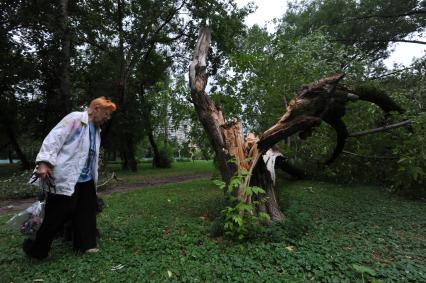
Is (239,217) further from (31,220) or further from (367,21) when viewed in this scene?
(367,21)

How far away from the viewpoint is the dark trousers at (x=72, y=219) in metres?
3.32

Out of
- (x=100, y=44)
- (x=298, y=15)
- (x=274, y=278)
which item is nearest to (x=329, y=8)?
(x=298, y=15)

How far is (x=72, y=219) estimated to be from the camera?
3717 millimetres

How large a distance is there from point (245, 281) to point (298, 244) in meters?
1.04

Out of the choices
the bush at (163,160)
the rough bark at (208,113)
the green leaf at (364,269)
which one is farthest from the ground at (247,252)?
the bush at (163,160)

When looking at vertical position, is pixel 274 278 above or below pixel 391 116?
below

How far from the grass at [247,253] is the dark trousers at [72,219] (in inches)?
6.3

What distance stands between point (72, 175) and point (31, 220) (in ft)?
2.73

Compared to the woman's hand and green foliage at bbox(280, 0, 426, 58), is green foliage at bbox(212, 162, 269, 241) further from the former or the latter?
green foliage at bbox(280, 0, 426, 58)

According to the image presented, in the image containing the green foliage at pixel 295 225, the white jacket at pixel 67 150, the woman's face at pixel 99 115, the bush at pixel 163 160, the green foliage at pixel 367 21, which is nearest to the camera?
the white jacket at pixel 67 150

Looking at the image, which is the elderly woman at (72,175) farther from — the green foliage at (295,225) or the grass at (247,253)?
the green foliage at (295,225)

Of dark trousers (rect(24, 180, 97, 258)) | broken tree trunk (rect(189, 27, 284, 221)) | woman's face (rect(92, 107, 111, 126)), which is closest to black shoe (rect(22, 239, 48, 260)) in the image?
dark trousers (rect(24, 180, 97, 258))

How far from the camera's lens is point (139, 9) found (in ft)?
52.2

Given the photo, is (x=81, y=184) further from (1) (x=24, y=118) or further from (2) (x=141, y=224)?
(1) (x=24, y=118)
